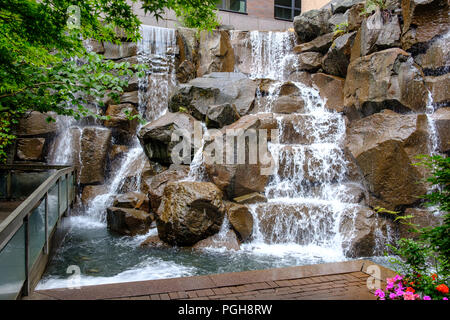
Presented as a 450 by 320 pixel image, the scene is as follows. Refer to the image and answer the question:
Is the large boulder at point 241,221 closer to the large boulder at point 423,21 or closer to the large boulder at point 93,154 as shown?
the large boulder at point 93,154

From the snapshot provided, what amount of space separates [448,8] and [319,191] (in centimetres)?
675

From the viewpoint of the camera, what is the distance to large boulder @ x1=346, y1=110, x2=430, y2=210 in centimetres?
821

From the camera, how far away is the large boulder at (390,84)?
31.0ft

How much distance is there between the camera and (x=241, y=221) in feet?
27.3

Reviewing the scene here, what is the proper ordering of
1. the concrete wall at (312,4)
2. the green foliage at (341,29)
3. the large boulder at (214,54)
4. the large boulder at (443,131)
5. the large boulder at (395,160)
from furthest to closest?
the concrete wall at (312,4), the large boulder at (214,54), the green foliage at (341,29), the large boulder at (443,131), the large boulder at (395,160)

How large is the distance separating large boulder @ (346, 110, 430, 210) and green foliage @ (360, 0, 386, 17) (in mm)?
4618

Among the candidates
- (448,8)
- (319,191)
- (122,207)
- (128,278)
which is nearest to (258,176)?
(319,191)

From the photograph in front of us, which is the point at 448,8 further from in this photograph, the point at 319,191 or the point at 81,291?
the point at 81,291

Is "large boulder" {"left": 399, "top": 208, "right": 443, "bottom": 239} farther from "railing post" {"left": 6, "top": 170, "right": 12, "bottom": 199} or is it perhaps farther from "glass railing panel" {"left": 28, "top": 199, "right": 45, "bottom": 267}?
"railing post" {"left": 6, "top": 170, "right": 12, "bottom": 199}

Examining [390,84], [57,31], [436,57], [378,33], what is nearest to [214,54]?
[378,33]

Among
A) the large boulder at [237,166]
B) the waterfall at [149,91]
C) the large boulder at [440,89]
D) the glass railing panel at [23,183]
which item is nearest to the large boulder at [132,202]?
the waterfall at [149,91]

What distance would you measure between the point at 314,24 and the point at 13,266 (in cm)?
1576

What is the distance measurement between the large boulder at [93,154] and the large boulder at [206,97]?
2.83 meters
